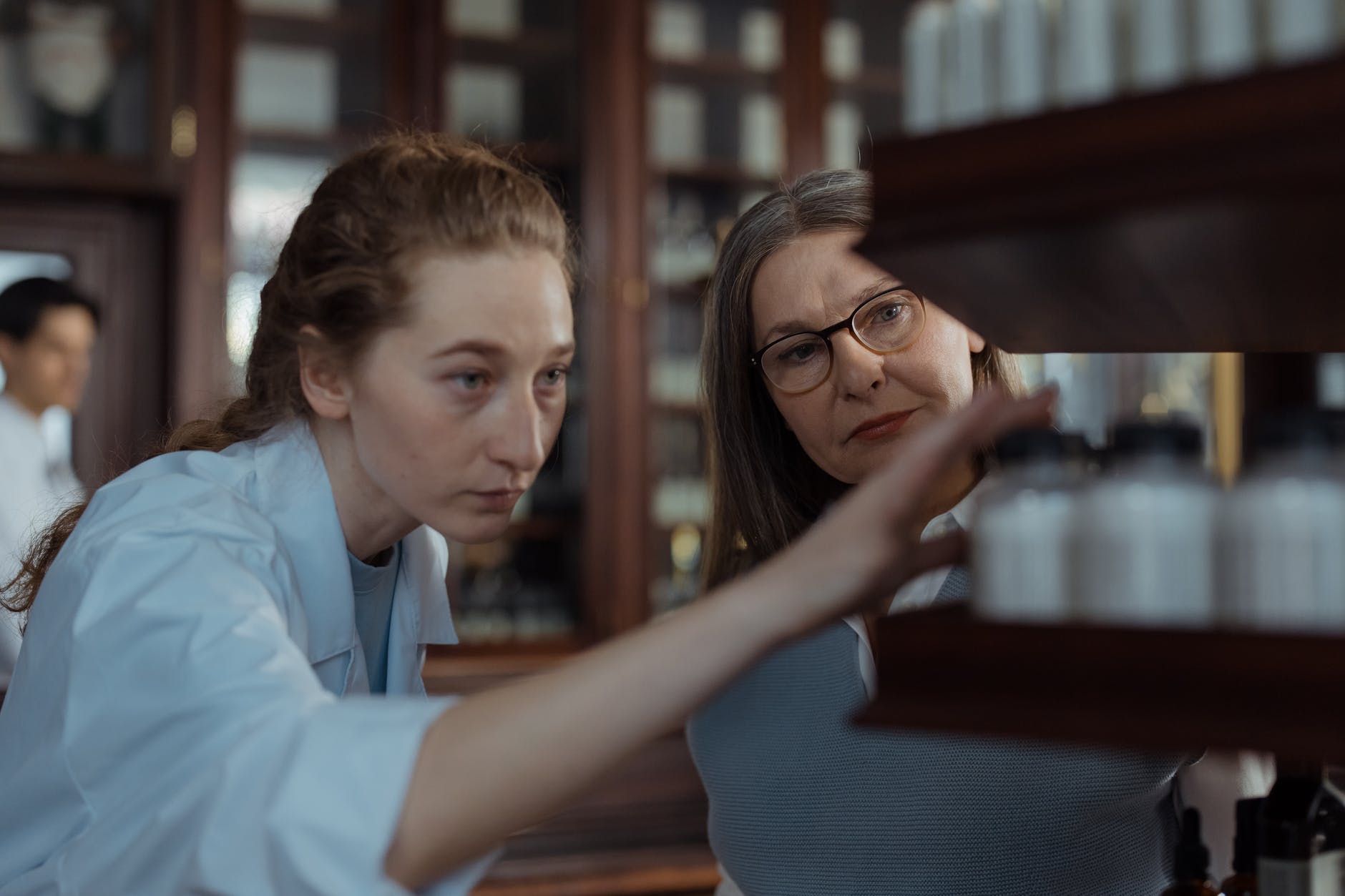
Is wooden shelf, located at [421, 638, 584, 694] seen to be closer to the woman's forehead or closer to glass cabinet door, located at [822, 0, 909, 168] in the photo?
glass cabinet door, located at [822, 0, 909, 168]

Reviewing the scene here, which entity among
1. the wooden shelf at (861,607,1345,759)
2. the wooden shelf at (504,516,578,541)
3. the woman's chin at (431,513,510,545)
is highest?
the woman's chin at (431,513,510,545)

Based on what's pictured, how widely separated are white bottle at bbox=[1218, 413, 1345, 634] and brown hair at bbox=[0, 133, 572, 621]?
624 millimetres

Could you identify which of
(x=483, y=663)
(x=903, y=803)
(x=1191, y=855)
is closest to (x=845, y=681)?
(x=903, y=803)

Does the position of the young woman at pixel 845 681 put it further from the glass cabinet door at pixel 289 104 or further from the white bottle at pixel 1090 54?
the glass cabinet door at pixel 289 104

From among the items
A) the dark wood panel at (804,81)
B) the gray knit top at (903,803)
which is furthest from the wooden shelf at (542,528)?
the gray knit top at (903,803)

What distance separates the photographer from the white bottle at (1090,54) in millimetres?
604

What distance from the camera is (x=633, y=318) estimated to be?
3191mm

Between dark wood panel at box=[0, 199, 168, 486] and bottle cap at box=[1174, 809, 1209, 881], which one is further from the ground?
dark wood panel at box=[0, 199, 168, 486]

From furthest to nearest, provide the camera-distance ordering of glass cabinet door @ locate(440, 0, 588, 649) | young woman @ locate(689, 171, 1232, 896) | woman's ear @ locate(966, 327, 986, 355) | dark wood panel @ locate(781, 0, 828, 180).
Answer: dark wood panel @ locate(781, 0, 828, 180)
glass cabinet door @ locate(440, 0, 588, 649)
woman's ear @ locate(966, 327, 986, 355)
young woman @ locate(689, 171, 1232, 896)

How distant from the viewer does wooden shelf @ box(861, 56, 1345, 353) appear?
0.54 meters

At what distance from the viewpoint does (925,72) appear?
2.23 feet

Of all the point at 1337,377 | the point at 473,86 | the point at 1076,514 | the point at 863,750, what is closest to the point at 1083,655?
the point at 1076,514

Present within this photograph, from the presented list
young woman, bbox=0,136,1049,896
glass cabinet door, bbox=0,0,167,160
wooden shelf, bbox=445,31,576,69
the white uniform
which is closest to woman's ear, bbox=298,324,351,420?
young woman, bbox=0,136,1049,896

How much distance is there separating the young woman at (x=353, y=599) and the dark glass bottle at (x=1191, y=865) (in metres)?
0.27
